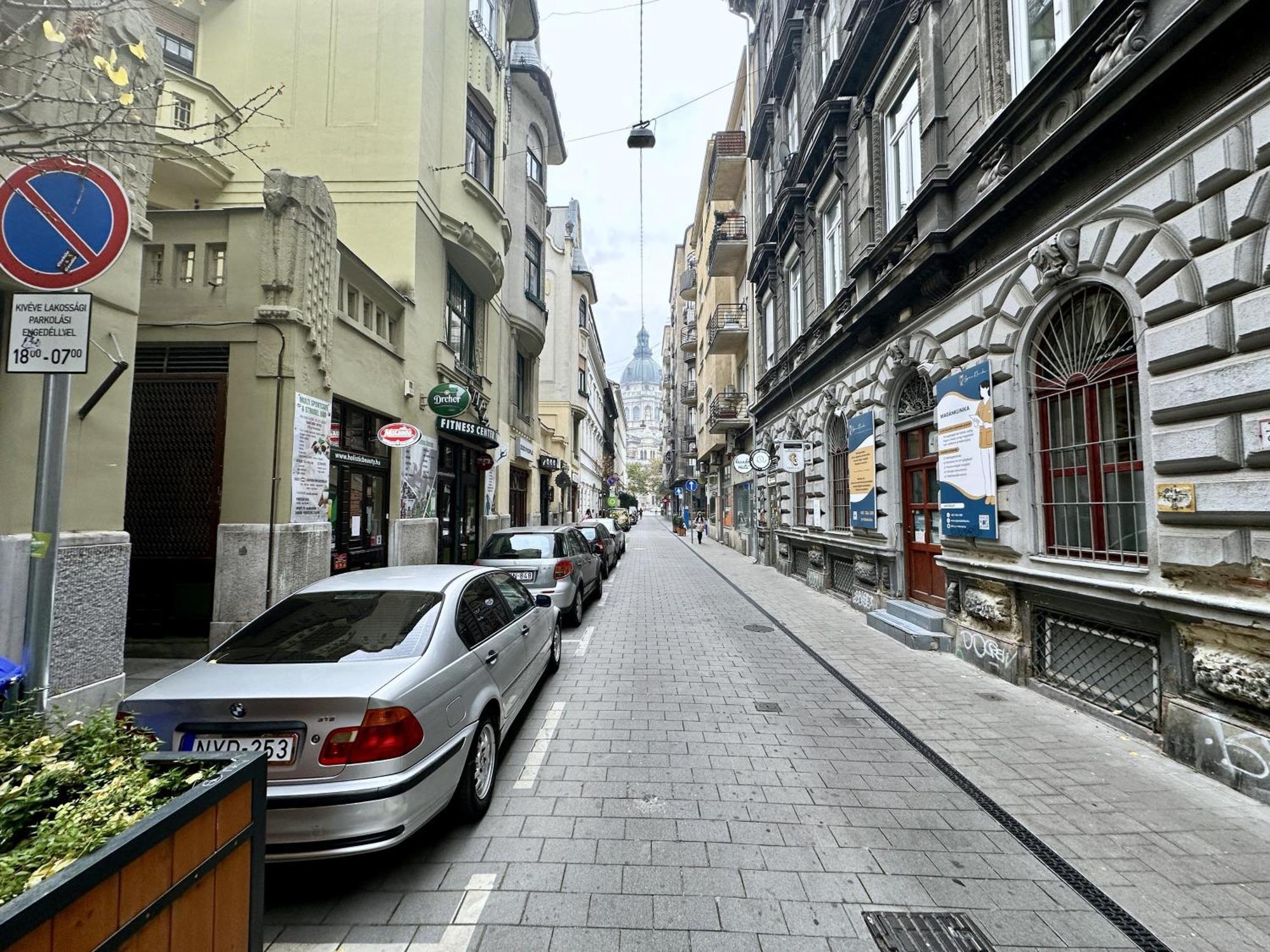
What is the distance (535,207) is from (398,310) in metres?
11.5

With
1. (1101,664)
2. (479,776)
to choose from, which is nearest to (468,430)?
(479,776)

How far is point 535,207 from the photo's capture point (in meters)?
20.2

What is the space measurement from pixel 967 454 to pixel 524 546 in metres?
6.49

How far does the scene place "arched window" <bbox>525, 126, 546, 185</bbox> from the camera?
62.0 ft

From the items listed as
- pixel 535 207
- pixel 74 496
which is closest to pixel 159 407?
pixel 74 496

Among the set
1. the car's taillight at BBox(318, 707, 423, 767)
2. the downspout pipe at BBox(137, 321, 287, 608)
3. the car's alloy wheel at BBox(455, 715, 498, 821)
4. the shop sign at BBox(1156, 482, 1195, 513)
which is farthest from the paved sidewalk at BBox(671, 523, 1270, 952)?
the downspout pipe at BBox(137, 321, 287, 608)

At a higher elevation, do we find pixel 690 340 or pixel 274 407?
pixel 690 340

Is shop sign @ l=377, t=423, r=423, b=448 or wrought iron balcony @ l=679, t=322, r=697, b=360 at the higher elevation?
wrought iron balcony @ l=679, t=322, r=697, b=360

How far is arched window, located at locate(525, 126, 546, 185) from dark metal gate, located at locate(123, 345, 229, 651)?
14.8 m

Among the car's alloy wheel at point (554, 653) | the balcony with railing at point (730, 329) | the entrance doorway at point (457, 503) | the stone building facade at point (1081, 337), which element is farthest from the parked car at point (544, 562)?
the balcony with railing at point (730, 329)

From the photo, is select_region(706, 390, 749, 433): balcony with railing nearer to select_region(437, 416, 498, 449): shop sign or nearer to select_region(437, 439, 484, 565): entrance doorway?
select_region(437, 416, 498, 449): shop sign

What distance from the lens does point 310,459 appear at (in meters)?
7.60

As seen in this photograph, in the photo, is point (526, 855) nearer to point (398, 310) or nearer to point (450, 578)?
point (450, 578)

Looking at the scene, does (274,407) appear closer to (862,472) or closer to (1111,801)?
(1111,801)
